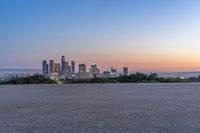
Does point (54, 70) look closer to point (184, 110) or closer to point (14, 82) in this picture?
point (14, 82)

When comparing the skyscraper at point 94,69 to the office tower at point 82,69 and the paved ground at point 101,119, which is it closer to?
the office tower at point 82,69

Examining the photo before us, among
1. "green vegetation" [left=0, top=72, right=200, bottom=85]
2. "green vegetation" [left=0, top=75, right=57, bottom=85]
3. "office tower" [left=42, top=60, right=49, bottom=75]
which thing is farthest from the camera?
"office tower" [left=42, top=60, right=49, bottom=75]

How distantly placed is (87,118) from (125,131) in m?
1.43

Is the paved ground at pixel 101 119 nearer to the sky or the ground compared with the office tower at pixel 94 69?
nearer to the ground

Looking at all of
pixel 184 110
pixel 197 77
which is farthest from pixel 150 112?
pixel 197 77

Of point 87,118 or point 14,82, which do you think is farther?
point 14,82

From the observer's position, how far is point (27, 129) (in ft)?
19.8

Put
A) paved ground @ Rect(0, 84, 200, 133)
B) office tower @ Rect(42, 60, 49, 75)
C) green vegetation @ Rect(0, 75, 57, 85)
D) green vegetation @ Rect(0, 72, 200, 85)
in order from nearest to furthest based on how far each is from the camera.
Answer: paved ground @ Rect(0, 84, 200, 133) → green vegetation @ Rect(0, 75, 57, 85) → green vegetation @ Rect(0, 72, 200, 85) → office tower @ Rect(42, 60, 49, 75)

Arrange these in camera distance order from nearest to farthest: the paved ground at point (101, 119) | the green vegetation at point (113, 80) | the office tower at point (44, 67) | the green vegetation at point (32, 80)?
the paved ground at point (101, 119) < the green vegetation at point (32, 80) < the green vegetation at point (113, 80) < the office tower at point (44, 67)

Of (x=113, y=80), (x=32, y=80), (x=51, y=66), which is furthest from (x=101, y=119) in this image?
(x=51, y=66)

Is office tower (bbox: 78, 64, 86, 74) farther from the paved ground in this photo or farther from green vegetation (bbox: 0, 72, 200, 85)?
the paved ground

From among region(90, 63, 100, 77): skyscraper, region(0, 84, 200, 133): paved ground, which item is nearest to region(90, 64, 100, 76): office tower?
region(90, 63, 100, 77): skyscraper

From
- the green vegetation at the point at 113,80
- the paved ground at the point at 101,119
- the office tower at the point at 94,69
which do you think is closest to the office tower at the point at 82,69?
the office tower at the point at 94,69

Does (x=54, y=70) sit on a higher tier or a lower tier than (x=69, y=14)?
lower
